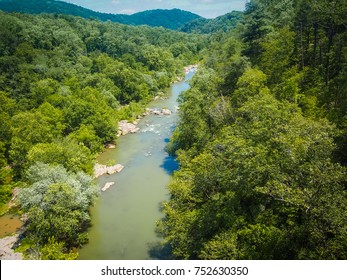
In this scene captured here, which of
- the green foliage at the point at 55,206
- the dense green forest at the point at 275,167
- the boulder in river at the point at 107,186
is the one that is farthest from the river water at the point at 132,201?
the dense green forest at the point at 275,167

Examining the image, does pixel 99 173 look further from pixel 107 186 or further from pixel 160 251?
pixel 160 251

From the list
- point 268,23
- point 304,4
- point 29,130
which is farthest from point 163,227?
point 268,23

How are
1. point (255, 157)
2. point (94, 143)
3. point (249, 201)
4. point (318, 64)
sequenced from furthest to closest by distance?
point (94, 143)
point (318, 64)
point (249, 201)
point (255, 157)

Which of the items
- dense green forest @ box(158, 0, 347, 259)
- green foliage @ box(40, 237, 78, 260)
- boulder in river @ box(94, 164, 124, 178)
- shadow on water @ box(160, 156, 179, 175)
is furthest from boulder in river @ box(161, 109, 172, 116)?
green foliage @ box(40, 237, 78, 260)

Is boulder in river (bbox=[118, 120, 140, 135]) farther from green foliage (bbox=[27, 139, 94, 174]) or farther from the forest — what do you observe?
green foliage (bbox=[27, 139, 94, 174])

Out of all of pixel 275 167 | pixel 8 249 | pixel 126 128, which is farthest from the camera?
pixel 126 128

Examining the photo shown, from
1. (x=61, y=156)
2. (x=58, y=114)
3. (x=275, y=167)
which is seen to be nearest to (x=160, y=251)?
(x=275, y=167)

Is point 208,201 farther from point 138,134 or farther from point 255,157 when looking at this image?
point 138,134
